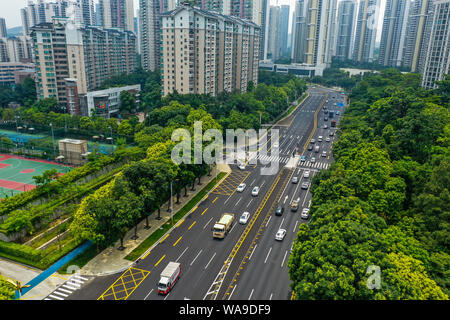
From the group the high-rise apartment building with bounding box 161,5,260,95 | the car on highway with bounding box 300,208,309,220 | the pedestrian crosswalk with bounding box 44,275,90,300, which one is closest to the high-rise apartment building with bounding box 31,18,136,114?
the high-rise apartment building with bounding box 161,5,260,95

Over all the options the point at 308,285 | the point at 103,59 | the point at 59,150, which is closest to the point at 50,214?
the point at 59,150

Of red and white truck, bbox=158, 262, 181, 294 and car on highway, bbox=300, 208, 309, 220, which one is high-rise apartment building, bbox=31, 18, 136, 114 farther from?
red and white truck, bbox=158, 262, 181, 294

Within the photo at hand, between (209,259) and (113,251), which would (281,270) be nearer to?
(209,259)

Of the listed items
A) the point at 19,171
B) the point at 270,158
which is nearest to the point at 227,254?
the point at 270,158

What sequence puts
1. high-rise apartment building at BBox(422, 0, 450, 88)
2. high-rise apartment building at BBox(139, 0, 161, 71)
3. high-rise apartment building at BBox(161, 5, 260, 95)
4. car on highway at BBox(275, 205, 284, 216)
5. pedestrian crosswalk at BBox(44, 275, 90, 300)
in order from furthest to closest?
high-rise apartment building at BBox(139, 0, 161, 71) < high-rise apartment building at BBox(161, 5, 260, 95) < high-rise apartment building at BBox(422, 0, 450, 88) < car on highway at BBox(275, 205, 284, 216) < pedestrian crosswalk at BBox(44, 275, 90, 300)

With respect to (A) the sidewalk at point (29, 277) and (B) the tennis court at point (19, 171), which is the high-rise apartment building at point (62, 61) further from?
(A) the sidewalk at point (29, 277)
